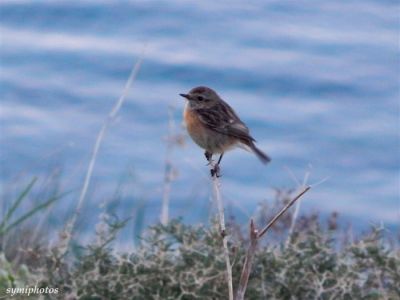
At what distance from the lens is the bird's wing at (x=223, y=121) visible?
6.44m

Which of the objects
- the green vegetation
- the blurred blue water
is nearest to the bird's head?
the green vegetation

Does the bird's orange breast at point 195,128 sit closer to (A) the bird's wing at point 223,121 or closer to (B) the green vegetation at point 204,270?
(A) the bird's wing at point 223,121

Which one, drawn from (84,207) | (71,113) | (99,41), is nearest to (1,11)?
(99,41)

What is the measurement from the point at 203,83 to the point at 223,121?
6131mm

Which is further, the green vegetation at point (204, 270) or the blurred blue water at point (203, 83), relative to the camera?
the blurred blue water at point (203, 83)

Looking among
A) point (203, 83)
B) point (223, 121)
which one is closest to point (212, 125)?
point (223, 121)

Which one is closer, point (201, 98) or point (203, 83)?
point (201, 98)

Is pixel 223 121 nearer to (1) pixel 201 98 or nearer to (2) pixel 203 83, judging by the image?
(1) pixel 201 98

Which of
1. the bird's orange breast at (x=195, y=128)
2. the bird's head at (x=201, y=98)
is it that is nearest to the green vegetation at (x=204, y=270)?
the bird's orange breast at (x=195, y=128)

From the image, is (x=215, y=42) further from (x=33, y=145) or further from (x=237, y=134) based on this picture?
(x=237, y=134)

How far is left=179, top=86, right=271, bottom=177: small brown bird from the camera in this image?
6434 mm

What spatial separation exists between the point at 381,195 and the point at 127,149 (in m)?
2.37

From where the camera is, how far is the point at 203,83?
12625mm

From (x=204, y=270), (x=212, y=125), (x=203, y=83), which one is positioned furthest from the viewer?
(x=203, y=83)
